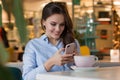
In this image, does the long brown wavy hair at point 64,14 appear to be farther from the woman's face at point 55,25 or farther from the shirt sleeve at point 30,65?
the shirt sleeve at point 30,65

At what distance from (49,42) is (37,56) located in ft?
0.31

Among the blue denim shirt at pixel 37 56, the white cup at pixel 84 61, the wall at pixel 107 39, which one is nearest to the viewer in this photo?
the white cup at pixel 84 61

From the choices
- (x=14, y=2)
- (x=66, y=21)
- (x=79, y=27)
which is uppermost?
(x=14, y=2)

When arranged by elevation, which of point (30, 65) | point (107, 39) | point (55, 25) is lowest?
point (107, 39)

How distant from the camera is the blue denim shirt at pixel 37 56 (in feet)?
3.93

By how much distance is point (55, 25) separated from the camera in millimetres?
1212

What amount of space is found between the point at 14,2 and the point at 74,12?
5314 mm

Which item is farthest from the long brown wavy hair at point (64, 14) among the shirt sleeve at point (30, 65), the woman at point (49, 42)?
the shirt sleeve at point (30, 65)

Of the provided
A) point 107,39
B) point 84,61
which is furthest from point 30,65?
point 107,39

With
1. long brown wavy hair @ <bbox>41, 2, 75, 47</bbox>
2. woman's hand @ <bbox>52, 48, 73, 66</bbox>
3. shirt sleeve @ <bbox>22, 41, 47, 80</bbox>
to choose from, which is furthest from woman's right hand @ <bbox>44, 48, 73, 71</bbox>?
long brown wavy hair @ <bbox>41, 2, 75, 47</bbox>

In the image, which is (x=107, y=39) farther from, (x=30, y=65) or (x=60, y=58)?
(x=60, y=58)

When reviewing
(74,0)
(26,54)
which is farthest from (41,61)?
(74,0)

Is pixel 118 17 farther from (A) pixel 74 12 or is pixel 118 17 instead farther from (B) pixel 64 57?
(B) pixel 64 57

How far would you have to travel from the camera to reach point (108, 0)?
637 cm
